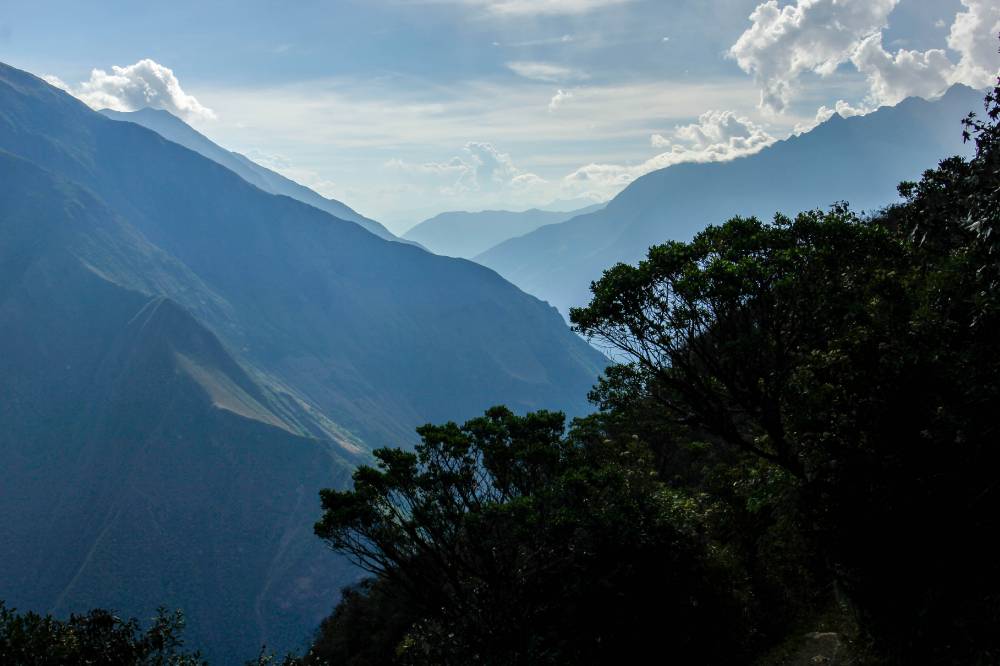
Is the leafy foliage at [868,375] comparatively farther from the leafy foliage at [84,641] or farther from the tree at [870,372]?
the leafy foliage at [84,641]

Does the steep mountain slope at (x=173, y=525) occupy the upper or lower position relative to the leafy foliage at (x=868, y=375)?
lower

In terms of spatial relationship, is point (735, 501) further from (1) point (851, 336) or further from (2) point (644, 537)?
(1) point (851, 336)

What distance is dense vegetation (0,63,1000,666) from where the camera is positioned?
1505 cm

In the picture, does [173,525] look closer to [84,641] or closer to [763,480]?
[84,641]

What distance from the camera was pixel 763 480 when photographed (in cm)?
1925

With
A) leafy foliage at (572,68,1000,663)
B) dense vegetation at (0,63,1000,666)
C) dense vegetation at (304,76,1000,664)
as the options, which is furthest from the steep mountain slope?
leafy foliage at (572,68,1000,663)

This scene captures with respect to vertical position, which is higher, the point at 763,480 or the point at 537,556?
the point at 763,480

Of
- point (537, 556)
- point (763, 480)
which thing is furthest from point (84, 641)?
point (763, 480)

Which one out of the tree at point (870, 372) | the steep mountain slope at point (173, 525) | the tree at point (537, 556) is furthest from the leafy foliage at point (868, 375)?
the steep mountain slope at point (173, 525)

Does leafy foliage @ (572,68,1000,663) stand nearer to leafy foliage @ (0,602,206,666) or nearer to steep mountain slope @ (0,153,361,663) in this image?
leafy foliage @ (0,602,206,666)

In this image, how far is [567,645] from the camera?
1942 centimetres

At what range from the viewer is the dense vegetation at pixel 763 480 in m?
15.0

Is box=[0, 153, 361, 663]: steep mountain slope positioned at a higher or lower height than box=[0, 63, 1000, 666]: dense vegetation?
lower

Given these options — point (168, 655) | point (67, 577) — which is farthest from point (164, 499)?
point (168, 655)
